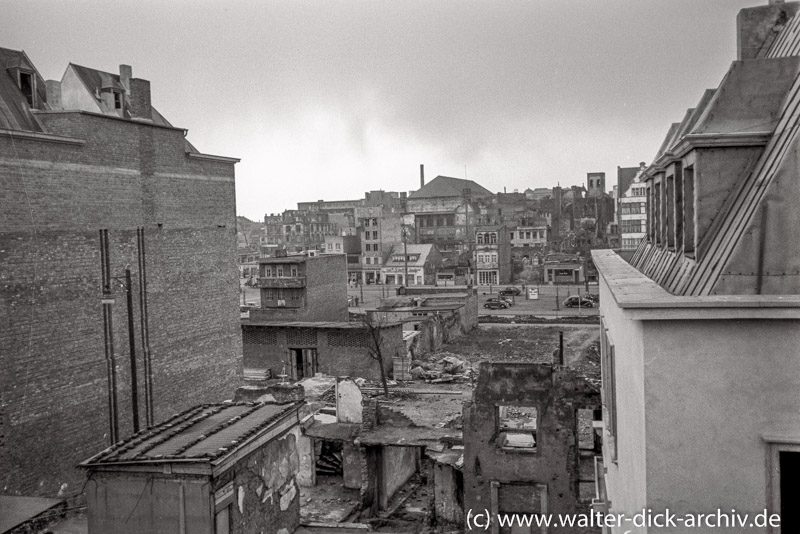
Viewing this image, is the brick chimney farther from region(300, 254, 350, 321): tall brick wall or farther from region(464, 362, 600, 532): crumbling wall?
region(300, 254, 350, 321): tall brick wall

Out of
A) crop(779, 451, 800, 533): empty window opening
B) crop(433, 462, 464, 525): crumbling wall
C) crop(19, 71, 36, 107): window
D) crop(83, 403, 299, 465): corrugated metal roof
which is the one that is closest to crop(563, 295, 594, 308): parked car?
crop(433, 462, 464, 525): crumbling wall

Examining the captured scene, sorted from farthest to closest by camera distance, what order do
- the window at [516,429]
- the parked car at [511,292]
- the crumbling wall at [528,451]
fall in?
1. the parked car at [511,292]
2. the window at [516,429]
3. the crumbling wall at [528,451]

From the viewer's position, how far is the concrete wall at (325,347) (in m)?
32.0

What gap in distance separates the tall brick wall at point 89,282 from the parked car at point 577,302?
33.2 m

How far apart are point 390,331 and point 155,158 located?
48.9ft

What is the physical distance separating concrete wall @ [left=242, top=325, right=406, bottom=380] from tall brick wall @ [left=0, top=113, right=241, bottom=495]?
29.3 ft

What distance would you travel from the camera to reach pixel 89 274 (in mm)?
18297

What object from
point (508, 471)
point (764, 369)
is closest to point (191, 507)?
point (508, 471)

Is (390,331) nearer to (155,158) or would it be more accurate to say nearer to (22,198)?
(155,158)

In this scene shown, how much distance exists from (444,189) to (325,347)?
72.3 meters

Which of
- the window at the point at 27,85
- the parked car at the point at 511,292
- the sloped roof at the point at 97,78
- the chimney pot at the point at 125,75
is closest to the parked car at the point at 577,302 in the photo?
the parked car at the point at 511,292

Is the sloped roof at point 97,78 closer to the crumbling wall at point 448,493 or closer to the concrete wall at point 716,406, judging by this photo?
the crumbling wall at point 448,493

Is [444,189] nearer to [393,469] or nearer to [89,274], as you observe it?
[393,469]

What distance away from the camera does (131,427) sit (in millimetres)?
19953
